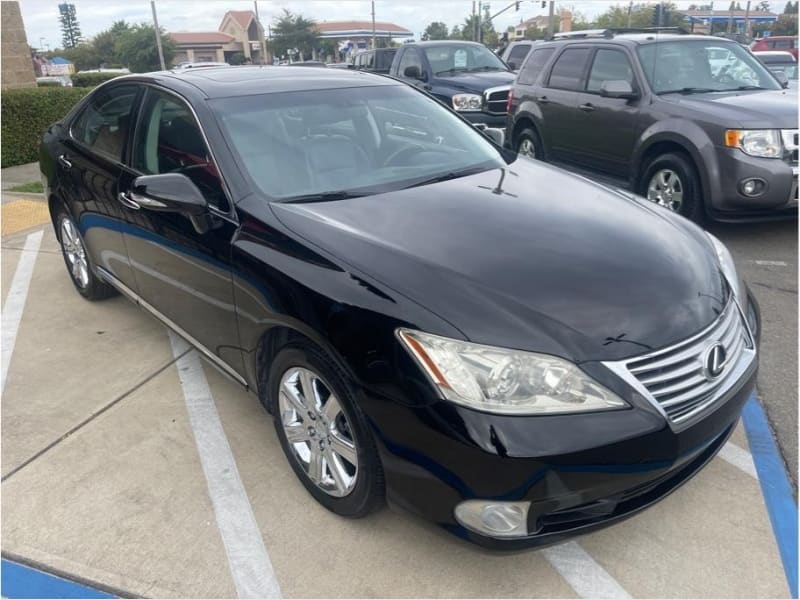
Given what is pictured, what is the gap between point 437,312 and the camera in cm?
217

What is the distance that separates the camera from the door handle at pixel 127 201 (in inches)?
141

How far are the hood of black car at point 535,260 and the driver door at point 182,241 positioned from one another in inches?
15.0

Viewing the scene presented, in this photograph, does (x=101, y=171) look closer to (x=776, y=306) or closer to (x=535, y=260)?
(x=535, y=260)

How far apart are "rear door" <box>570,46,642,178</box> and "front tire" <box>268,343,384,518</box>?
4.98 metres

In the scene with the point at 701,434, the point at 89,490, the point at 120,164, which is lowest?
the point at 89,490

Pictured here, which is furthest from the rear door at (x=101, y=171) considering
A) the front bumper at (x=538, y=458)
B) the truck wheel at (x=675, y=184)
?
the truck wheel at (x=675, y=184)

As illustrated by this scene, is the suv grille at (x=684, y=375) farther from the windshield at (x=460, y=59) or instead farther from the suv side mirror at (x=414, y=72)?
the windshield at (x=460, y=59)

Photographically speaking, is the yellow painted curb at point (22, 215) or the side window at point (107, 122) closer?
the side window at point (107, 122)

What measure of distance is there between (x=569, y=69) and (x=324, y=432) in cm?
626

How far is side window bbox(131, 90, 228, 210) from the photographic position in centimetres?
304

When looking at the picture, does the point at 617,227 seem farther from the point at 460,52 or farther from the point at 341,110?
the point at 460,52

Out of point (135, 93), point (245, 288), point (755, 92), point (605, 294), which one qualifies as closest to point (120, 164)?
point (135, 93)

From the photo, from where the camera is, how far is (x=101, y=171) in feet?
13.2

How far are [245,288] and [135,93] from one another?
5.88 feet
